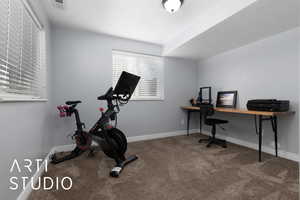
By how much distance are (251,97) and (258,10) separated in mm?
1606

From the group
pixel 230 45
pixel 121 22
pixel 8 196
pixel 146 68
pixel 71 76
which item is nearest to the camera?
pixel 8 196

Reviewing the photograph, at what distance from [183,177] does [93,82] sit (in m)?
2.33

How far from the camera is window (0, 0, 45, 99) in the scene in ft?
3.65

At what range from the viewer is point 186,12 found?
213 centimetres

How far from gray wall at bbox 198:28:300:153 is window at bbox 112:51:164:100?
1.42 metres

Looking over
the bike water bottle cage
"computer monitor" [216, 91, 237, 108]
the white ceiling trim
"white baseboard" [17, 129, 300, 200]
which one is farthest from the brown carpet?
the white ceiling trim

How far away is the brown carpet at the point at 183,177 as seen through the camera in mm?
1342

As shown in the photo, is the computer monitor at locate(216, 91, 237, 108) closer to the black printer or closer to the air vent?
the black printer

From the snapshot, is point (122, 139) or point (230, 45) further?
point (230, 45)

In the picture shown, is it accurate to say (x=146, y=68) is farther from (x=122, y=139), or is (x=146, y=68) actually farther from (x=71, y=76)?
(x=122, y=139)

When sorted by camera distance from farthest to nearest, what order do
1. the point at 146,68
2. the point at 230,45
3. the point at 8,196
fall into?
the point at 146,68
the point at 230,45
the point at 8,196

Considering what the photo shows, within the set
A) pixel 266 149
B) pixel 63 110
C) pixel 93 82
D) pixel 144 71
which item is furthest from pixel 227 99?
pixel 63 110

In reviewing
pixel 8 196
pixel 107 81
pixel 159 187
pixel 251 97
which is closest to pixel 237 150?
pixel 251 97

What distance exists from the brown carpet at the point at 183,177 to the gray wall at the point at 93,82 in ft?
2.62
